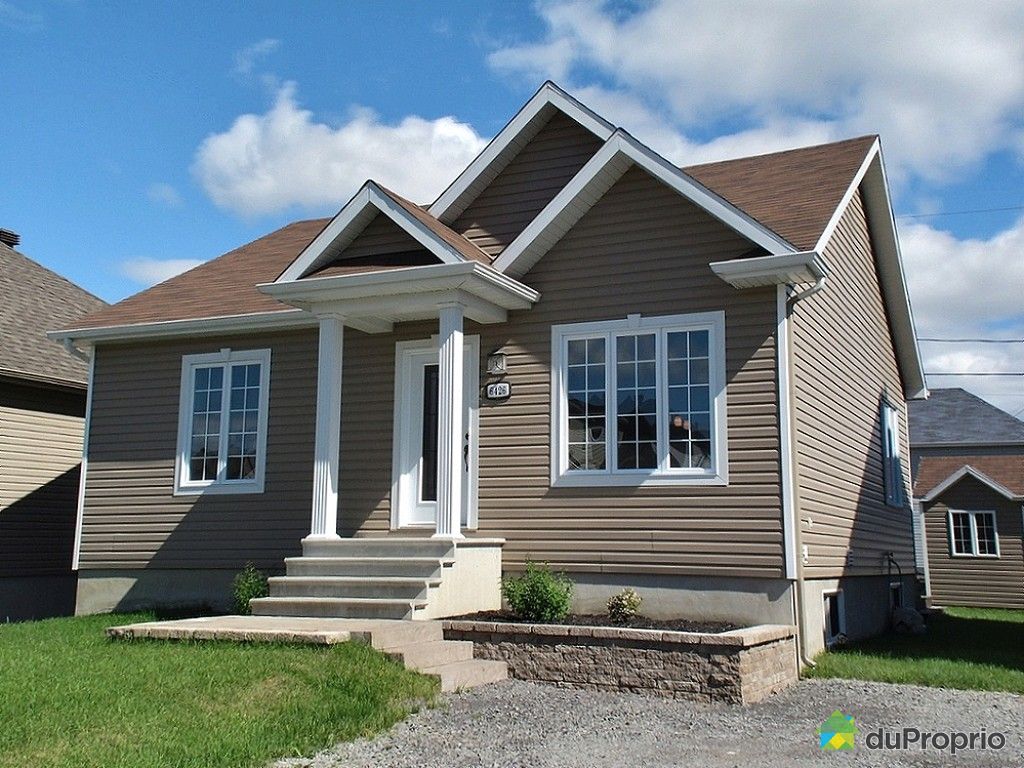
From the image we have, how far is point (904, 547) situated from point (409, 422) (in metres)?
8.51

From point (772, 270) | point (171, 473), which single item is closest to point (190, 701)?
point (772, 270)

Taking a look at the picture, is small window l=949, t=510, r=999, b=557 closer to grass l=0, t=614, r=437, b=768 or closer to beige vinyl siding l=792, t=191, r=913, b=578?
beige vinyl siding l=792, t=191, r=913, b=578

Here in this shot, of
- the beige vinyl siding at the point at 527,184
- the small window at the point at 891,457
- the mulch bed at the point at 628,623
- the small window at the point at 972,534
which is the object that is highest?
the beige vinyl siding at the point at 527,184

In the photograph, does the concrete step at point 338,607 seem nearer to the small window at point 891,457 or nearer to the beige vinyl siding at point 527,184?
the beige vinyl siding at point 527,184

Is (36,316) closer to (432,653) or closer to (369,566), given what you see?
(369,566)

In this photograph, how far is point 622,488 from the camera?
10602 millimetres

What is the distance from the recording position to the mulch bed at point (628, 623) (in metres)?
9.32

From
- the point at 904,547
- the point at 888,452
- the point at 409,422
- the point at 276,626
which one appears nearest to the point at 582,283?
the point at 409,422

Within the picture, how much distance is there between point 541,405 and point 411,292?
71.7 inches

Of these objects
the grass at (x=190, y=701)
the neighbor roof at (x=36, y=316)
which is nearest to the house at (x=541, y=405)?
the grass at (x=190, y=701)

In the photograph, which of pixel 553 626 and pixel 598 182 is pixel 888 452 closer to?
pixel 598 182

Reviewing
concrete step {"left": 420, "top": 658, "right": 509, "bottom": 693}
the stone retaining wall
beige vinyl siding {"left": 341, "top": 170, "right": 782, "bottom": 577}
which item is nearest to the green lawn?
the stone retaining wall

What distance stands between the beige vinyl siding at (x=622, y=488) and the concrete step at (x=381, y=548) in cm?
110

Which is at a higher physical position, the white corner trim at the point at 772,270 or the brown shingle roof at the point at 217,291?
the brown shingle roof at the point at 217,291
